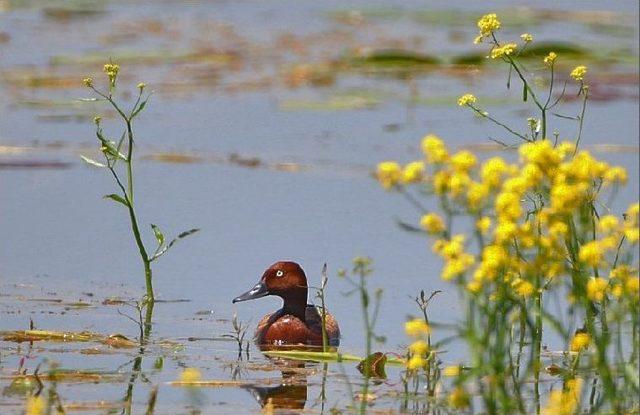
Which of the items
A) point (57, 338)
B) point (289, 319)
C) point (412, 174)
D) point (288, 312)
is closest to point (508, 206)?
point (412, 174)

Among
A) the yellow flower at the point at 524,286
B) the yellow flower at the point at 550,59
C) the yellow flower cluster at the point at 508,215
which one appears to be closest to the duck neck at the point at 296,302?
the yellow flower at the point at 550,59

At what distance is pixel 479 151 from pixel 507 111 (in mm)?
1779

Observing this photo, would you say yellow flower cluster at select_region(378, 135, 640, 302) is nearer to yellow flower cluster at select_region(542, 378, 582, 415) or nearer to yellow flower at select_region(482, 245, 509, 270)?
yellow flower at select_region(482, 245, 509, 270)

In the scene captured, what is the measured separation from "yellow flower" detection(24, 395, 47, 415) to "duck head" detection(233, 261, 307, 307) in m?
2.20

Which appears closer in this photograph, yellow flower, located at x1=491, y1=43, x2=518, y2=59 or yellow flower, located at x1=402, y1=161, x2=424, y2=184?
yellow flower, located at x1=402, y1=161, x2=424, y2=184

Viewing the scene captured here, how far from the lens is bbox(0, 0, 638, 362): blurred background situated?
8680 mm

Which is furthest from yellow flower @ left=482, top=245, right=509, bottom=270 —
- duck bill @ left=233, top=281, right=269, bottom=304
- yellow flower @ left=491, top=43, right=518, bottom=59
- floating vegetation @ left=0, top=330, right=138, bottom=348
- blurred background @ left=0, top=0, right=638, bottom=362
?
duck bill @ left=233, top=281, right=269, bottom=304

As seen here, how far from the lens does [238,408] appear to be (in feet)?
→ 19.4

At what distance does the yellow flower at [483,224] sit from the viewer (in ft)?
14.9

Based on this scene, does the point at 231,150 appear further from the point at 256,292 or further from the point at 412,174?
the point at 412,174

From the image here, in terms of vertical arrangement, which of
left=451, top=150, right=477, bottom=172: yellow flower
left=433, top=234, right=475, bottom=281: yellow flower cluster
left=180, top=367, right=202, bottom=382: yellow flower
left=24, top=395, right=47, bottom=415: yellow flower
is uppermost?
left=451, top=150, right=477, bottom=172: yellow flower

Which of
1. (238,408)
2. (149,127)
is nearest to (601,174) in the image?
(238,408)

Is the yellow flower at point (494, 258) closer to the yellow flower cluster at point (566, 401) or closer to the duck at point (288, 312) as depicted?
the yellow flower cluster at point (566, 401)

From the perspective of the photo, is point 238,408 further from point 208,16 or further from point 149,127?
point 208,16
